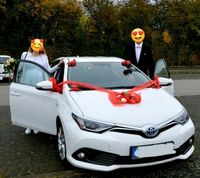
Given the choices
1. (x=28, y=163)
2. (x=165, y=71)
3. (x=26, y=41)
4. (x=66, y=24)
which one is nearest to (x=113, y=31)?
(x=66, y=24)

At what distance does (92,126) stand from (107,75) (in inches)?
62.8

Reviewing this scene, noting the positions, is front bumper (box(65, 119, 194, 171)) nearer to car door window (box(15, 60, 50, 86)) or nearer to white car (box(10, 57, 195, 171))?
white car (box(10, 57, 195, 171))

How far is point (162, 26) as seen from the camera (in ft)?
121

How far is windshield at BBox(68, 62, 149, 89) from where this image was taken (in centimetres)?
664

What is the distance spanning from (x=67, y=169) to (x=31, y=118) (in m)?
1.38

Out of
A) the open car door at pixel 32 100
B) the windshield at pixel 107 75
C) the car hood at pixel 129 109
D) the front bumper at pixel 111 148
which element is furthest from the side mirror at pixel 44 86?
the front bumper at pixel 111 148

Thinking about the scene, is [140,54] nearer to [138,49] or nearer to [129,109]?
[138,49]

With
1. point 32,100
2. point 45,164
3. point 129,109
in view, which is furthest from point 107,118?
point 32,100

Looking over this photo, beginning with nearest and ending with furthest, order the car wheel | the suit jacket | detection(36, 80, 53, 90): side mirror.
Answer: the car wheel, detection(36, 80, 53, 90): side mirror, the suit jacket

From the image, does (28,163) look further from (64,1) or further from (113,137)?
(64,1)

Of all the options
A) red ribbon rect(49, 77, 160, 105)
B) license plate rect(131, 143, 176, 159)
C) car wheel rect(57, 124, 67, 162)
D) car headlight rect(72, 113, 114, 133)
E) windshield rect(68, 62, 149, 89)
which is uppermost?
windshield rect(68, 62, 149, 89)

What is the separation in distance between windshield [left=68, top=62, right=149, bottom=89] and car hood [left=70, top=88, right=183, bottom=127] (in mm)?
497

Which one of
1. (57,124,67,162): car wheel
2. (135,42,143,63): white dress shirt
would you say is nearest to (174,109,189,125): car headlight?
(57,124,67,162): car wheel

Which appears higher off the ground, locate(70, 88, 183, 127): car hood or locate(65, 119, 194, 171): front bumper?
locate(70, 88, 183, 127): car hood
